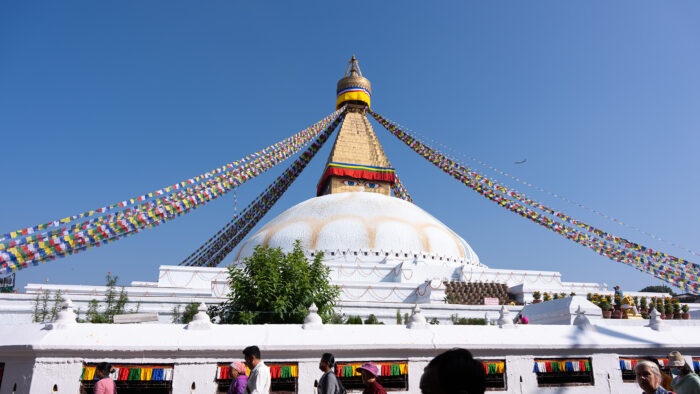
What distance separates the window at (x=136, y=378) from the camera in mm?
5715

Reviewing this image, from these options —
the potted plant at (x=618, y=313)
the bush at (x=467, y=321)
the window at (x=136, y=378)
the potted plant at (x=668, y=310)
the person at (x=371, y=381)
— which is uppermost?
the potted plant at (x=668, y=310)

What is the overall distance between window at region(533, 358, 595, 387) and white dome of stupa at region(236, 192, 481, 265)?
13.5m

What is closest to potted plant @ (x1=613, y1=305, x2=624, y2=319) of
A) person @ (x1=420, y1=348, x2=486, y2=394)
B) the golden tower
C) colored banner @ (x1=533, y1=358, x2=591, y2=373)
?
colored banner @ (x1=533, y1=358, x2=591, y2=373)

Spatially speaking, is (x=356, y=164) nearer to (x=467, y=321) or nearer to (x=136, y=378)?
(x=467, y=321)

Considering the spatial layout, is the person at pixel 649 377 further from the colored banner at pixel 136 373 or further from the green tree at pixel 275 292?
the green tree at pixel 275 292

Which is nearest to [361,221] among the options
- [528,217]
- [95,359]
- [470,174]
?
[470,174]

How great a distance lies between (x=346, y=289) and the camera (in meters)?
16.7

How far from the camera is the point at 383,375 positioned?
6.41m

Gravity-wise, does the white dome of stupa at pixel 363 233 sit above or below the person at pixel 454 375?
above

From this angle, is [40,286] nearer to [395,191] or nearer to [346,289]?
[346,289]

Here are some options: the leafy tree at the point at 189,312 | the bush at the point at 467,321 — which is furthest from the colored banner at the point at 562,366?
the leafy tree at the point at 189,312

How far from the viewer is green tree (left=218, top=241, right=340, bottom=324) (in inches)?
374

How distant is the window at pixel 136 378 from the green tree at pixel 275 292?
3.17 meters

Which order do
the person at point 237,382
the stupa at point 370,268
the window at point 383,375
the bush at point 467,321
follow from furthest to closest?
the stupa at point 370,268
the bush at point 467,321
the window at point 383,375
the person at point 237,382
